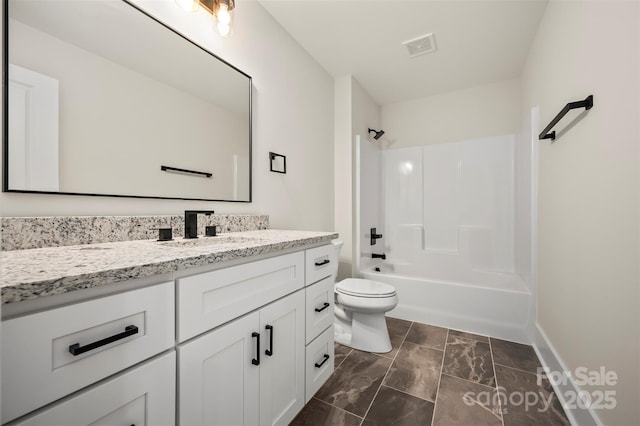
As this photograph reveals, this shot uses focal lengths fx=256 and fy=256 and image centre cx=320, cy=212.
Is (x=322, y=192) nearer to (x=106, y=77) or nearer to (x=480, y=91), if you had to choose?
(x=106, y=77)

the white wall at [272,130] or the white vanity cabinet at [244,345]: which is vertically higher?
the white wall at [272,130]

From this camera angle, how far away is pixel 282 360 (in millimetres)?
1071

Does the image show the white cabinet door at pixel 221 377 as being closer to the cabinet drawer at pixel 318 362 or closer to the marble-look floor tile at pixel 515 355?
the cabinet drawer at pixel 318 362

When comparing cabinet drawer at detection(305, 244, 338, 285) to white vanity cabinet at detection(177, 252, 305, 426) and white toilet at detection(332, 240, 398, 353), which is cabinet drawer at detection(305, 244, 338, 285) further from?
white toilet at detection(332, 240, 398, 353)

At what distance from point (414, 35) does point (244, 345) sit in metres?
2.37

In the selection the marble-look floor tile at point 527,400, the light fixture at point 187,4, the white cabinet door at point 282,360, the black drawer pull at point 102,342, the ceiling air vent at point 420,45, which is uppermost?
the ceiling air vent at point 420,45

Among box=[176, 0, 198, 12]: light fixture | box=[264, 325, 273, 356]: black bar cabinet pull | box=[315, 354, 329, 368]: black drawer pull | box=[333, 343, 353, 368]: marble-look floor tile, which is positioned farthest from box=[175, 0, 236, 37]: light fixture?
box=[333, 343, 353, 368]: marble-look floor tile

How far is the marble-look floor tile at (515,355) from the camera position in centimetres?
167

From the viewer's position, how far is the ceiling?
173 centimetres

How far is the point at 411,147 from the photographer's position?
10.4 feet

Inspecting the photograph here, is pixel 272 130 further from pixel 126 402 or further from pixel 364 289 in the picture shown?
pixel 126 402

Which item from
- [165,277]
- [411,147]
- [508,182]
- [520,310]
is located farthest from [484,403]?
[411,147]

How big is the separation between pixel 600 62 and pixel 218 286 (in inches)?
68.9

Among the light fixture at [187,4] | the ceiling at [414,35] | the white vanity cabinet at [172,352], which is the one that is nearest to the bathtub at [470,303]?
the white vanity cabinet at [172,352]
